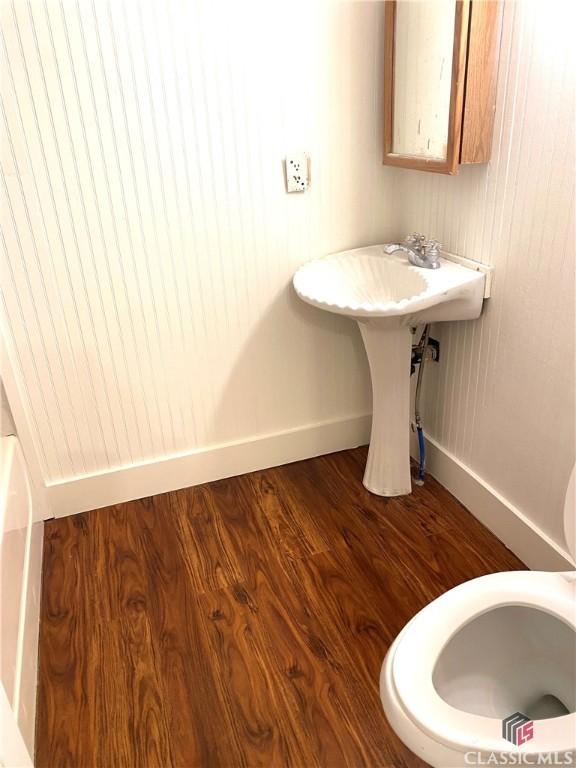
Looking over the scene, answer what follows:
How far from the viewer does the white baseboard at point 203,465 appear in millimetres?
2004

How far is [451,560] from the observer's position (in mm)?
1744

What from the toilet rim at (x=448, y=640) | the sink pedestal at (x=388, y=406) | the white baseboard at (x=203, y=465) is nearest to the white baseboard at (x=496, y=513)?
the sink pedestal at (x=388, y=406)

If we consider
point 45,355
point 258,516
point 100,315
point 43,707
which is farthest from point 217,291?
point 43,707

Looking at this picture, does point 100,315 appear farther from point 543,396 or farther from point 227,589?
point 543,396

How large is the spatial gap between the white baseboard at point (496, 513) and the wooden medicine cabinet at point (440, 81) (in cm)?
98

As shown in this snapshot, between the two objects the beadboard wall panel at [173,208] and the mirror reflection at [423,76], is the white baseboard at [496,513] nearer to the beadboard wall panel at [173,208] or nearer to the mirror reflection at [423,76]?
the beadboard wall panel at [173,208]

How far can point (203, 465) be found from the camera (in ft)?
7.01

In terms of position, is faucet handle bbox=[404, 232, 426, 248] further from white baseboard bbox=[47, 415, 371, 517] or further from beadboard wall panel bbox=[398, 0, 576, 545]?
white baseboard bbox=[47, 415, 371, 517]

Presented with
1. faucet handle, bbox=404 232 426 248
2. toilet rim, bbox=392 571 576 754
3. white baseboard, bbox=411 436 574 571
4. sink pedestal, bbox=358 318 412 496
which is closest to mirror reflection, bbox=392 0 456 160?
faucet handle, bbox=404 232 426 248

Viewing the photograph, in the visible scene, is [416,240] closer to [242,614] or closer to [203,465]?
[203,465]

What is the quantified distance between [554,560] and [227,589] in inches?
36.8

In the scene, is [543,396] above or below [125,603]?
above

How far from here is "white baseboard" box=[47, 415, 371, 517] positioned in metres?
2.00

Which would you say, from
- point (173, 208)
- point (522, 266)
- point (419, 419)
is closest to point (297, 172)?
point (173, 208)
